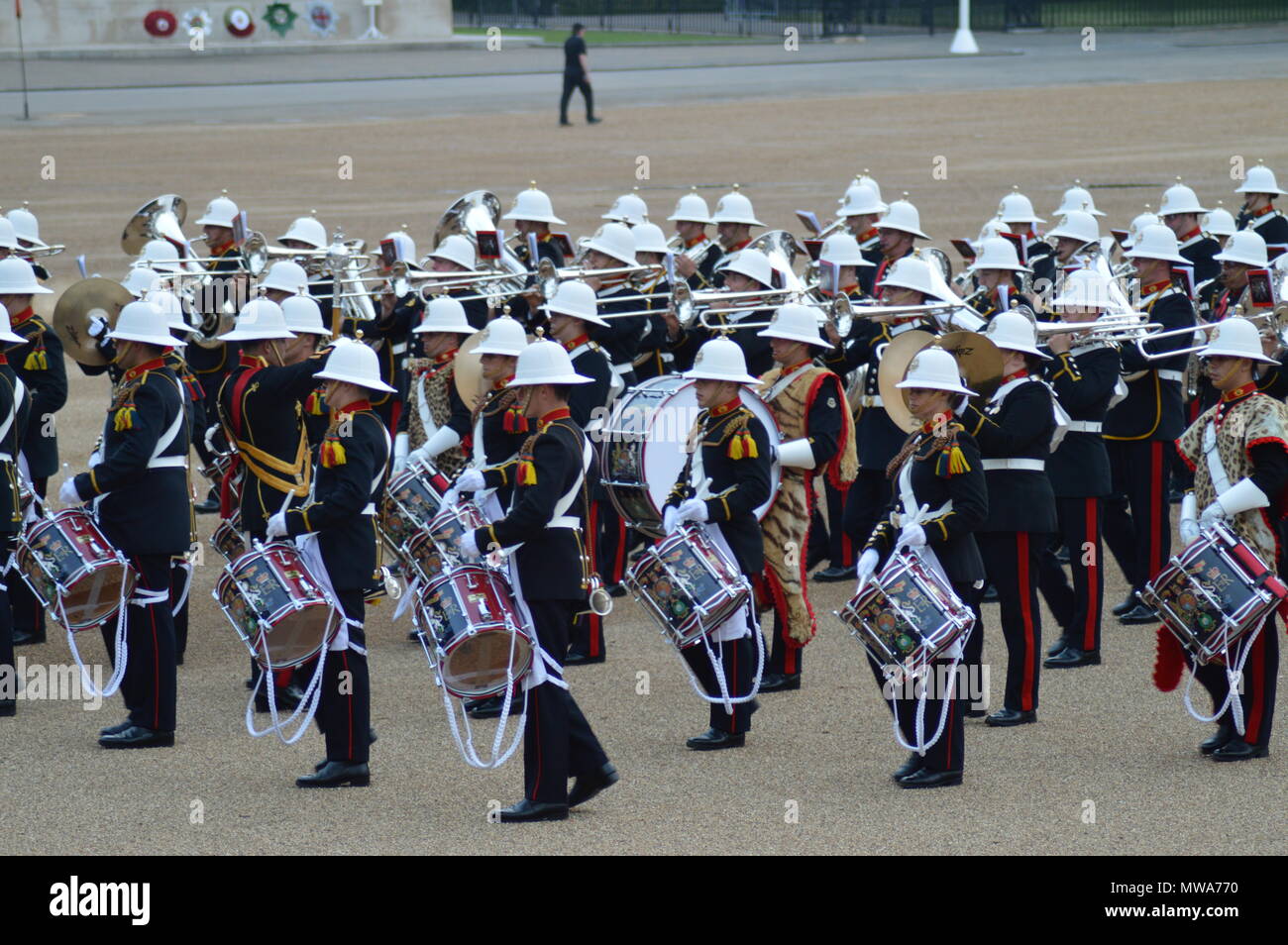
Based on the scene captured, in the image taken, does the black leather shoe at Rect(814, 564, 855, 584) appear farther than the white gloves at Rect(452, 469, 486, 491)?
Yes

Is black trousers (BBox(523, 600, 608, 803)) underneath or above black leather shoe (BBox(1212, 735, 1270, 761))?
above

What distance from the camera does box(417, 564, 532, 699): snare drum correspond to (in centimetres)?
661

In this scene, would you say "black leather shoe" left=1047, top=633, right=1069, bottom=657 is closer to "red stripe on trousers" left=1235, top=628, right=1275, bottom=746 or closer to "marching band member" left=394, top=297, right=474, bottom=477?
"red stripe on trousers" left=1235, top=628, right=1275, bottom=746

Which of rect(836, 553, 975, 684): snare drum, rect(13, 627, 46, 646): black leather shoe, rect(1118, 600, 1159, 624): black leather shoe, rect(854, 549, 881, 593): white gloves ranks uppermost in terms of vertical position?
rect(854, 549, 881, 593): white gloves

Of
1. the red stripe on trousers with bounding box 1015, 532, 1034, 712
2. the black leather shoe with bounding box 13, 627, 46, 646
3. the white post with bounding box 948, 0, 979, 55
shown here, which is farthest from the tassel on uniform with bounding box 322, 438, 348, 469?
the white post with bounding box 948, 0, 979, 55

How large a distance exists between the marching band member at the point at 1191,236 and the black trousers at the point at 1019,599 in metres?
4.98

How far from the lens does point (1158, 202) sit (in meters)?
22.5

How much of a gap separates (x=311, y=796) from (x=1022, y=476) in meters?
3.08

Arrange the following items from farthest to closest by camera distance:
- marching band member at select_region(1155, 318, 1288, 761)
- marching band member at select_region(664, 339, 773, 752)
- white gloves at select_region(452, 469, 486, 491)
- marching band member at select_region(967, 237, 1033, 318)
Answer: marching band member at select_region(967, 237, 1033, 318) → marching band member at select_region(664, 339, 773, 752) → white gloves at select_region(452, 469, 486, 491) → marching band member at select_region(1155, 318, 1288, 761)

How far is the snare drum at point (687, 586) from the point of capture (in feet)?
24.0

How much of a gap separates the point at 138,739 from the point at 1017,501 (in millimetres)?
3647

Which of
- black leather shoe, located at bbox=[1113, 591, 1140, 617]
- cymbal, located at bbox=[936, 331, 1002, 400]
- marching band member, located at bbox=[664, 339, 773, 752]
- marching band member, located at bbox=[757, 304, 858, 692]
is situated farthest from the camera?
black leather shoe, located at bbox=[1113, 591, 1140, 617]

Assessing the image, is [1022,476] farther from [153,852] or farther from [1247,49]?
[1247,49]

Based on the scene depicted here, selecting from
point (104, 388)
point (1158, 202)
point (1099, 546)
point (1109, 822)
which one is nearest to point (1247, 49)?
point (1158, 202)
